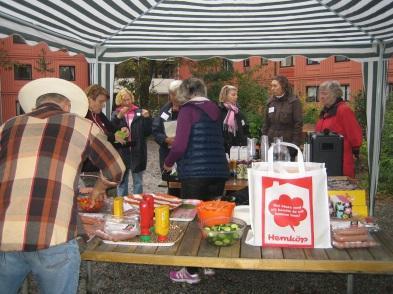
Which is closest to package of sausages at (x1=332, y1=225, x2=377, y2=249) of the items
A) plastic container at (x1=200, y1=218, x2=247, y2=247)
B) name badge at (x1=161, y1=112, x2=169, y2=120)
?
plastic container at (x1=200, y1=218, x2=247, y2=247)

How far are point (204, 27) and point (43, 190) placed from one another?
10.6ft

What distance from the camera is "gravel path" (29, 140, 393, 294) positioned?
355 centimetres

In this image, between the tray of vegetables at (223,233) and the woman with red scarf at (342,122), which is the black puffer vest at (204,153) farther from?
the woman with red scarf at (342,122)

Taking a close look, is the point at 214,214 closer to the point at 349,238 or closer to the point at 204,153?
the point at 349,238

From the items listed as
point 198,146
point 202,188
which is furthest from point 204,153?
point 202,188

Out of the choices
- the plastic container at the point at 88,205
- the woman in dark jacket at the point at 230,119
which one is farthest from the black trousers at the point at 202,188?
the woman in dark jacket at the point at 230,119

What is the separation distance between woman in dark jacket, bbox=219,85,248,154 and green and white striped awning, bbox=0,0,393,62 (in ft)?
2.84

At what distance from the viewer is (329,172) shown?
4066 mm

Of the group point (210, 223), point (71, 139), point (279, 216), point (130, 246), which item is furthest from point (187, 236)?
point (71, 139)

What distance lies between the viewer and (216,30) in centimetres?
472

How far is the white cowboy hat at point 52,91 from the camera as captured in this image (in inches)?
→ 78.7

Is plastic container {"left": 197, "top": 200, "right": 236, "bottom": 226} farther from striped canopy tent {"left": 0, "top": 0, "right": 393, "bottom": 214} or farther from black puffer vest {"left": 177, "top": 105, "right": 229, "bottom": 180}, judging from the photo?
striped canopy tent {"left": 0, "top": 0, "right": 393, "bottom": 214}

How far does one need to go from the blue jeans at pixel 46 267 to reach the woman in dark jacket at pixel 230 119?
13.6 ft

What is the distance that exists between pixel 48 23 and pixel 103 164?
231 centimetres
